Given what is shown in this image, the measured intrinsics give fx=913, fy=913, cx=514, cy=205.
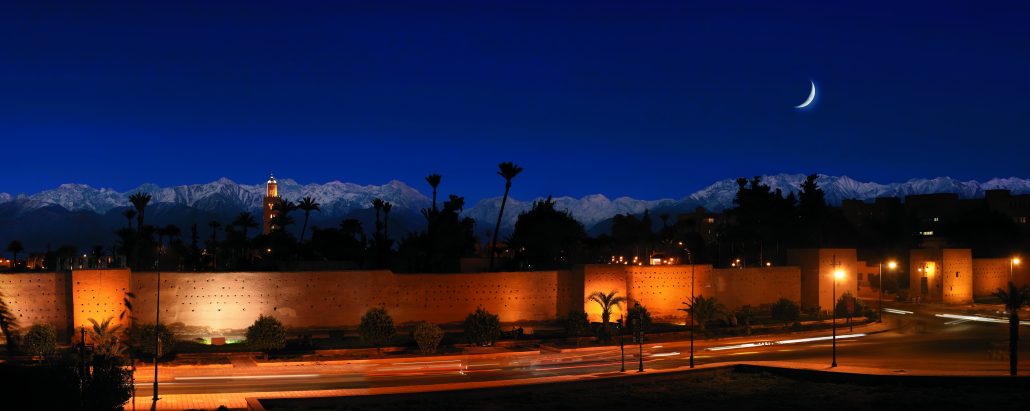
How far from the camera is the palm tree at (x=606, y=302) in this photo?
38.4 meters

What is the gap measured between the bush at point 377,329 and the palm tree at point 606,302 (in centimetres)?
977

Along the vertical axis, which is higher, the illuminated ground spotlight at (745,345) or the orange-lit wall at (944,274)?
the orange-lit wall at (944,274)

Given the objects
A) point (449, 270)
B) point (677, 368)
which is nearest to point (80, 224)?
point (449, 270)

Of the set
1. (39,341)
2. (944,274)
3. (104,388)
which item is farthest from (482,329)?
(944,274)

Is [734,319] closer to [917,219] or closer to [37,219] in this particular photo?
[917,219]

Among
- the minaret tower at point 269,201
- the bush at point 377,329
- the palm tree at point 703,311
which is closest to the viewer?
the bush at point 377,329

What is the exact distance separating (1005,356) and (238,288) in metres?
27.9

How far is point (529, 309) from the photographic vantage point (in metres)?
40.9

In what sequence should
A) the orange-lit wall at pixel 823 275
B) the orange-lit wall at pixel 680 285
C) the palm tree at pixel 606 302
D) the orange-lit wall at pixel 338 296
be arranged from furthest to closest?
the orange-lit wall at pixel 823 275, the orange-lit wall at pixel 680 285, the palm tree at pixel 606 302, the orange-lit wall at pixel 338 296

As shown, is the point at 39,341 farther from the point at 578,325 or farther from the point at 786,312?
the point at 786,312

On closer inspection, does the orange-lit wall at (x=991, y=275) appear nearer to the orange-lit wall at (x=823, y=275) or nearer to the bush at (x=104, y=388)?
the orange-lit wall at (x=823, y=275)

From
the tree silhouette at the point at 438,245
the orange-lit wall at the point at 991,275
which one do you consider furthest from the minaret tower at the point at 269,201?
the orange-lit wall at the point at 991,275

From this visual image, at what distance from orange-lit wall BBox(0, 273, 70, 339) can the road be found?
726 cm

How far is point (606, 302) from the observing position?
39406 millimetres
